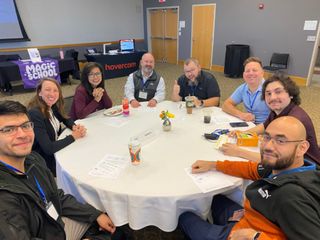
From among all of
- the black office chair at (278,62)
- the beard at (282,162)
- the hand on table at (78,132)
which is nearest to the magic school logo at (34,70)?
the hand on table at (78,132)

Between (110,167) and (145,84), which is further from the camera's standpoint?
(145,84)

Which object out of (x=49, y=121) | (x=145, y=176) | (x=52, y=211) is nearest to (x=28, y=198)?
(x=52, y=211)

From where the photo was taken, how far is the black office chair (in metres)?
5.69

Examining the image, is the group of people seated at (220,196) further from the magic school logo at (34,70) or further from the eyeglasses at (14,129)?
the magic school logo at (34,70)

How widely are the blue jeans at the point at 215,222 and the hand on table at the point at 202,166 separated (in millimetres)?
239

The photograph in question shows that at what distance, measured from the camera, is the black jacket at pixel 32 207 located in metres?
0.85

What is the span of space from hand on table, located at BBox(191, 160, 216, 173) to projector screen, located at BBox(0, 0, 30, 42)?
7.02 m

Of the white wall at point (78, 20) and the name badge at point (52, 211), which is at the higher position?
the white wall at point (78, 20)

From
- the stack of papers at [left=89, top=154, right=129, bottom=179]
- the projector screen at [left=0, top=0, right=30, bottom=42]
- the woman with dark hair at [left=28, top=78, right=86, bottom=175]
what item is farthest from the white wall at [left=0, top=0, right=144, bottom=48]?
the stack of papers at [left=89, top=154, right=129, bottom=179]

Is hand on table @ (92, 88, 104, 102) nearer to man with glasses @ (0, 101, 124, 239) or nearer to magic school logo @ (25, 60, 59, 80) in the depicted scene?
man with glasses @ (0, 101, 124, 239)

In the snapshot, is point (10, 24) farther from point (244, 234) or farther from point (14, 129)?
point (244, 234)

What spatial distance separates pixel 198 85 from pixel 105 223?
6.01 feet

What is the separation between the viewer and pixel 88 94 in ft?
7.85

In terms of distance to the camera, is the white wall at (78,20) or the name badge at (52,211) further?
the white wall at (78,20)
